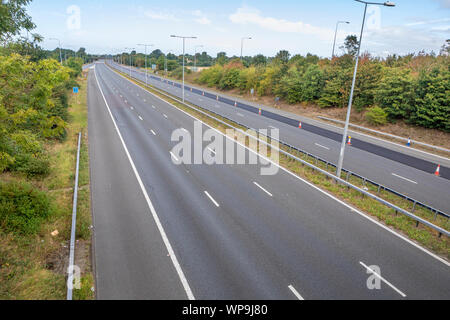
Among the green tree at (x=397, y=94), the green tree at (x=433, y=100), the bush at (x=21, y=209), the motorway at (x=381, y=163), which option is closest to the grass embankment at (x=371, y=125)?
the green tree at (x=433, y=100)

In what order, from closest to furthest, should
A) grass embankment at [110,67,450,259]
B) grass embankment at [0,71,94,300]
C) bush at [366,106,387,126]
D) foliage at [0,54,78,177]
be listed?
1. grass embankment at [0,71,94,300]
2. foliage at [0,54,78,177]
3. grass embankment at [110,67,450,259]
4. bush at [366,106,387,126]

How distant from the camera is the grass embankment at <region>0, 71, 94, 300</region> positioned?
340 inches

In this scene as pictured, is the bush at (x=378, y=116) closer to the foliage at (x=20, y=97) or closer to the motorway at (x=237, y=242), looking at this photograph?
the motorway at (x=237, y=242)

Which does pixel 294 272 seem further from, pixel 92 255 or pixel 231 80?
pixel 231 80

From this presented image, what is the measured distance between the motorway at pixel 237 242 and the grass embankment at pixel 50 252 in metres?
0.49

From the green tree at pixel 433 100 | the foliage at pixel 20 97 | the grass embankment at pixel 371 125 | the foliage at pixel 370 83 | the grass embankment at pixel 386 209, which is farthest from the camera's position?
the foliage at pixel 370 83

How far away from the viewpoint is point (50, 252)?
1060cm

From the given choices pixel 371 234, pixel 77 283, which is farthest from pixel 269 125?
pixel 77 283

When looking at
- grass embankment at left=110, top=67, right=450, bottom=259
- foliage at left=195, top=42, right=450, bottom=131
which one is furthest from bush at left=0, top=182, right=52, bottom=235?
foliage at left=195, top=42, right=450, bottom=131

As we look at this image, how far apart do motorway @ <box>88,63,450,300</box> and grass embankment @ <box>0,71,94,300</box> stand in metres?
0.49

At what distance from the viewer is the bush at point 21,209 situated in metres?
11.4

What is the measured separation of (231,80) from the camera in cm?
6700

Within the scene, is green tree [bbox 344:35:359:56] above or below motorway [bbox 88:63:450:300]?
above

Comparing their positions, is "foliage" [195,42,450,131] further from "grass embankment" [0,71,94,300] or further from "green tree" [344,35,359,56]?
"grass embankment" [0,71,94,300]
